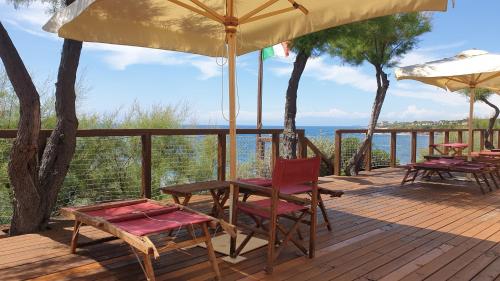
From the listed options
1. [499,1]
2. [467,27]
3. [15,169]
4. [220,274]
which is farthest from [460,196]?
[467,27]

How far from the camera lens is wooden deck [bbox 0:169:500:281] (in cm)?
286

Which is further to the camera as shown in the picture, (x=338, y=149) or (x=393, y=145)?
(x=393, y=145)

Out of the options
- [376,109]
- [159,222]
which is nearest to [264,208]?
[159,222]

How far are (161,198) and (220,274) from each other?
336cm

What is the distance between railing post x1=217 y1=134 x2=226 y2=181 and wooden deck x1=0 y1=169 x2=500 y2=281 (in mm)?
1670

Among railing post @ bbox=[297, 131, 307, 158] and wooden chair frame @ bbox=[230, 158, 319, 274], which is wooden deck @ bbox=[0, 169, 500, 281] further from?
railing post @ bbox=[297, 131, 307, 158]

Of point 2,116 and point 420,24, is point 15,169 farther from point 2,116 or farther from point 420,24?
point 420,24

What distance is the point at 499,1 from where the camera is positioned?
13953mm

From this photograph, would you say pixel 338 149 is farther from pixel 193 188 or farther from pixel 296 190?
pixel 193 188

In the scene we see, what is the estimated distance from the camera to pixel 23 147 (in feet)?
12.0

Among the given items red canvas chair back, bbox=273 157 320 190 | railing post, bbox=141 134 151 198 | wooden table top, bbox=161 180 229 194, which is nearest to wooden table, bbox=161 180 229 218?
wooden table top, bbox=161 180 229 194

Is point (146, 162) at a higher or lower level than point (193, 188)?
higher

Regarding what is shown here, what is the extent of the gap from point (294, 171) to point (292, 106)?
17.6ft

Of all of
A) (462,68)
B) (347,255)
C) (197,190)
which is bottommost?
(347,255)
